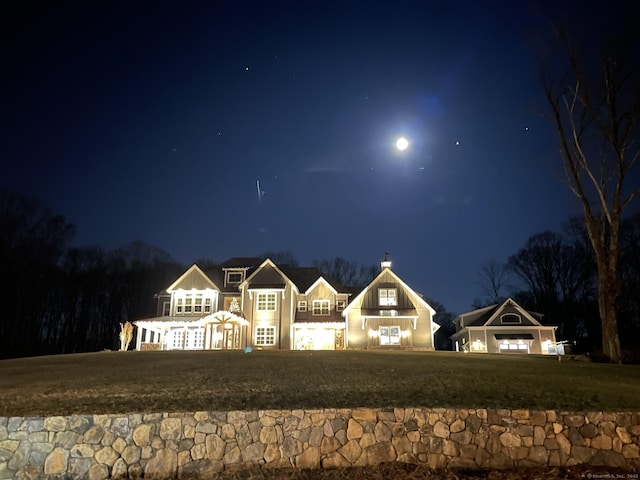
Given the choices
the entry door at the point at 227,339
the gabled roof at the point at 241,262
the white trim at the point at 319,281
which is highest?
the gabled roof at the point at 241,262

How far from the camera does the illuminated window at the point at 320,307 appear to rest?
39.1 metres

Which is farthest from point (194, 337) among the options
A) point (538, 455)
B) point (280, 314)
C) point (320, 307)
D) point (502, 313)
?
point (538, 455)

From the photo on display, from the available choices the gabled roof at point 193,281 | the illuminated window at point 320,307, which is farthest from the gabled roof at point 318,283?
the gabled roof at point 193,281

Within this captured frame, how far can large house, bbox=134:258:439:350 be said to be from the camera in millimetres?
36188

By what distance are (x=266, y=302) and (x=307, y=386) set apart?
2438 centimetres

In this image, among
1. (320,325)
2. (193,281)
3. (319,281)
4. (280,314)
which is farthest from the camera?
(319,281)

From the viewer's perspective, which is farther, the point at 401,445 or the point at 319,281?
the point at 319,281

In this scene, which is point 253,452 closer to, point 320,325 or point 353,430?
point 353,430

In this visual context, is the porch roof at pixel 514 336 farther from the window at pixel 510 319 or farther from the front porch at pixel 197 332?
the front porch at pixel 197 332

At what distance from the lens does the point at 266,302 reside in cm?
3744

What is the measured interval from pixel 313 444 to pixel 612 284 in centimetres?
1947

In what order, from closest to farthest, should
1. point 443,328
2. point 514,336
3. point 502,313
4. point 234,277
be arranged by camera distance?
point 234,277, point 514,336, point 502,313, point 443,328

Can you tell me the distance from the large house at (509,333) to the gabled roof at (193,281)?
22.4 metres

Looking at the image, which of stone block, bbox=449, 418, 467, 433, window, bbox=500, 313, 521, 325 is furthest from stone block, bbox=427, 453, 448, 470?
window, bbox=500, 313, 521, 325
